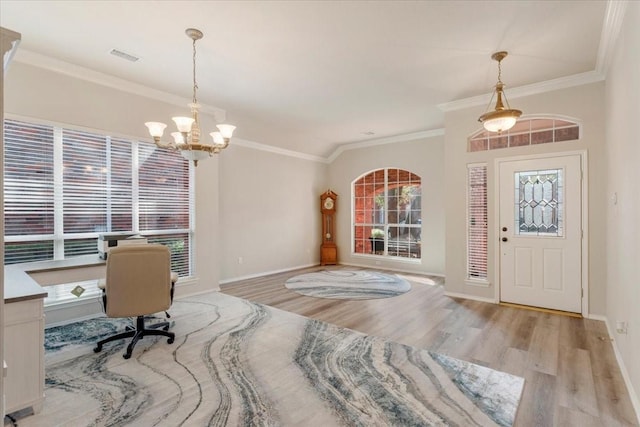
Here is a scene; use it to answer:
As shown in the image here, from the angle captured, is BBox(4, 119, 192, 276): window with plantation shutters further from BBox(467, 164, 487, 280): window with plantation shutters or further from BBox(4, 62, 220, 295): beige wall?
BBox(467, 164, 487, 280): window with plantation shutters

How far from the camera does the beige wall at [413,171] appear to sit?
6.36 m

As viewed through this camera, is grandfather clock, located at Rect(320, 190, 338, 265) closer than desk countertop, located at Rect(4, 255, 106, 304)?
No

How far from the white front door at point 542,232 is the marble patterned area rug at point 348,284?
5.48 ft

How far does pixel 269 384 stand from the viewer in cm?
237

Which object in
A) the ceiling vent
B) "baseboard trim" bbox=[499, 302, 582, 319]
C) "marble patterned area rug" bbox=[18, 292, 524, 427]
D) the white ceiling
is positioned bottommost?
"marble patterned area rug" bbox=[18, 292, 524, 427]

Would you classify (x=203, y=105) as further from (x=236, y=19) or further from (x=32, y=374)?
(x=32, y=374)

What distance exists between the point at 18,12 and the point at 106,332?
308cm

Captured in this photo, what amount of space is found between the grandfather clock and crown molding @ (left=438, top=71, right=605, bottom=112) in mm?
3643

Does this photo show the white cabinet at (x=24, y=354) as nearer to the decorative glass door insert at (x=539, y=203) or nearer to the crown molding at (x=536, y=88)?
the decorative glass door insert at (x=539, y=203)

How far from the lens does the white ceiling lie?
2.59 metres

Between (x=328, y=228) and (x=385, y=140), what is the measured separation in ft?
8.43

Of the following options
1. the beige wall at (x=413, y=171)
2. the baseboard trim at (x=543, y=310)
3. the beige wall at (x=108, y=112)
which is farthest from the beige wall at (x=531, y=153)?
the beige wall at (x=108, y=112)

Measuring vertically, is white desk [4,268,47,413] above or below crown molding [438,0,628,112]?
below

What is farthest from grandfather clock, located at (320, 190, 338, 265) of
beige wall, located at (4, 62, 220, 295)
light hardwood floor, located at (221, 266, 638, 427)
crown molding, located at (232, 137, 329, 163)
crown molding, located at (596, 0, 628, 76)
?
crown molding, located at (596, 0, 628, 76)
